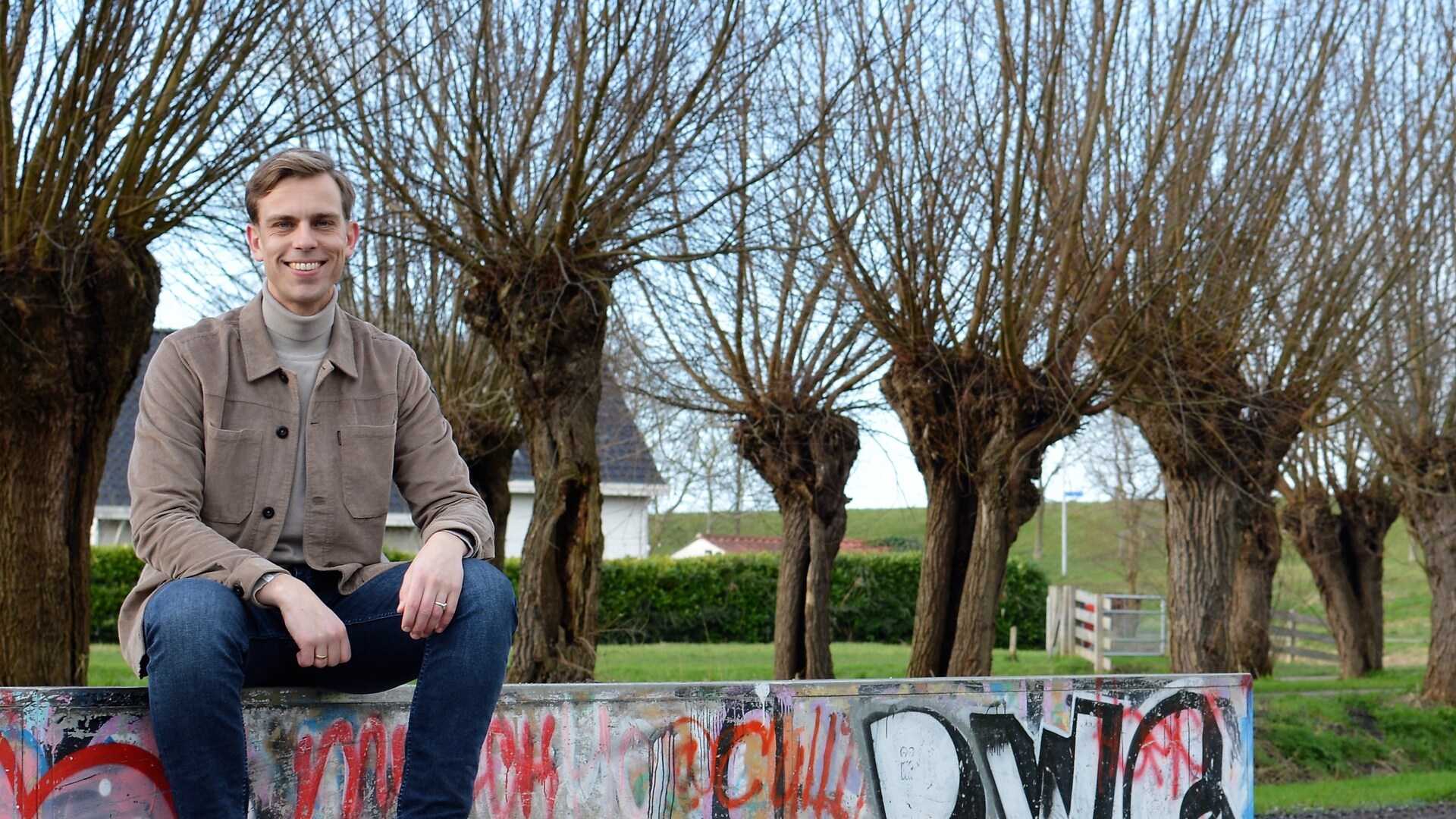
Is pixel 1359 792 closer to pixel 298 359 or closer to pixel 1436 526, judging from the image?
pixel 1436 526

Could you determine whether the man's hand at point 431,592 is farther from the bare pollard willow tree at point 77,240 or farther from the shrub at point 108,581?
the shrub at point 108,581

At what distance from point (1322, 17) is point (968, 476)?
4.48 meters

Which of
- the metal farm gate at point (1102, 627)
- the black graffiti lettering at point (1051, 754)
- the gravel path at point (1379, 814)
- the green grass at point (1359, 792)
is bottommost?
the green grass at point (1359, 792)

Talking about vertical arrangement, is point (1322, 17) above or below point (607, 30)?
above

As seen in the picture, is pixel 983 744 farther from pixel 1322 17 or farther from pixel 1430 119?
pixel 1430 119

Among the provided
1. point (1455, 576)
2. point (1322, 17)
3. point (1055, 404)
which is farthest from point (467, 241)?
point (1455, 576)

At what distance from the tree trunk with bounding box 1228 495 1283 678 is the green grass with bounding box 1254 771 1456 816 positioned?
25.9 ft

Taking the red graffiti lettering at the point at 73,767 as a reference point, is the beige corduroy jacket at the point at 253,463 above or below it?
above

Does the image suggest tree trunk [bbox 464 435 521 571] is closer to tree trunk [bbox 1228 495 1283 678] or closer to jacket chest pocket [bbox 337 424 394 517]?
jacket chest pocket [bbox 337 424 394 517]

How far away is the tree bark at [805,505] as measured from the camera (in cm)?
1338

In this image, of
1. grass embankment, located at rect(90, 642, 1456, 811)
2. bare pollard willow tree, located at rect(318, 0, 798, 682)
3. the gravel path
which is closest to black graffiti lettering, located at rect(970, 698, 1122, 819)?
bare pollard willow tree, located at rect(318, 0, 798, 682)

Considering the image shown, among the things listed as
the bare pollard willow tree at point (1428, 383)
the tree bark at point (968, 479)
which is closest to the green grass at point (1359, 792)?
the tree bark at point (968, 479)

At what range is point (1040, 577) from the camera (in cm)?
2848

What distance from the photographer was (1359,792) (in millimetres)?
11078
